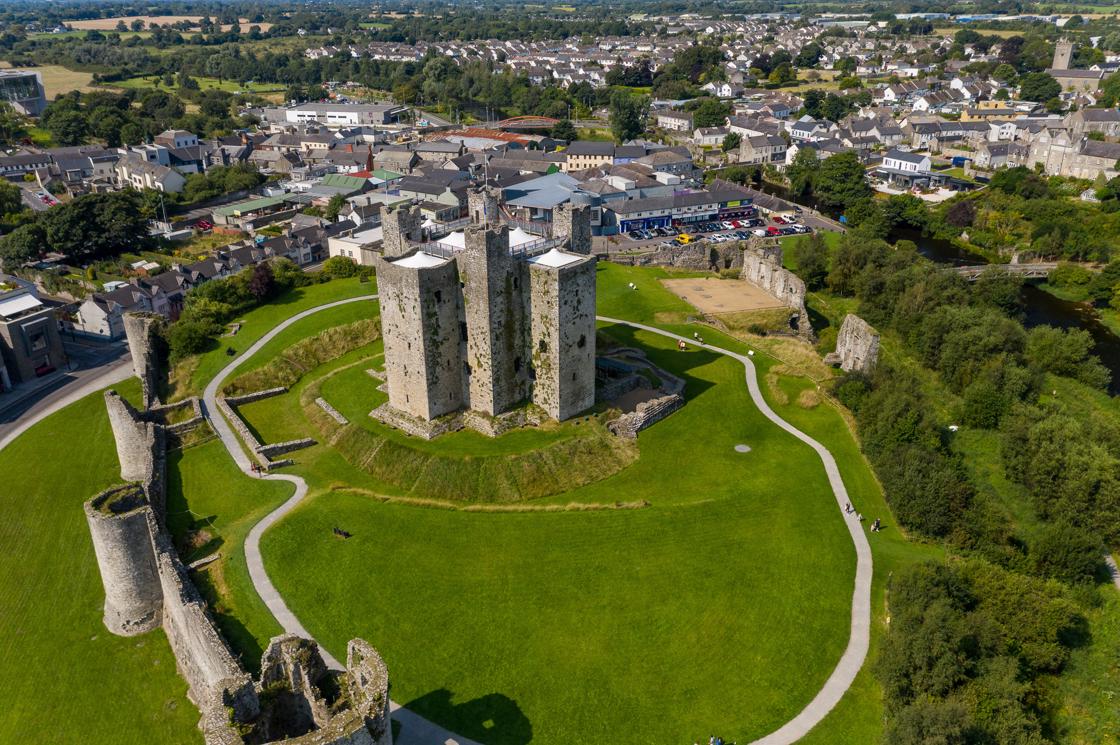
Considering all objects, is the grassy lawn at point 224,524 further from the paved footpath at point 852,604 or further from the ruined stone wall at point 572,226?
the ruined stone wall at point 572,226

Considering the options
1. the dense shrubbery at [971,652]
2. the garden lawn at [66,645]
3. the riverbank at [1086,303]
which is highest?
the dense shrubbery at [971,652]

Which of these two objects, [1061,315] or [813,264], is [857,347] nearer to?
[813,264]

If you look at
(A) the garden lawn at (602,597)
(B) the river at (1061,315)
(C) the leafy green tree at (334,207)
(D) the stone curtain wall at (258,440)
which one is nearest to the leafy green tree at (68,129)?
(C) the leafy green tree at (334,207)

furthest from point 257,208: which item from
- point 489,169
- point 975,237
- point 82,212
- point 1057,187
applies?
point 1057,187

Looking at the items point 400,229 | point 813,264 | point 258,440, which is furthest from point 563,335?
point 813,264

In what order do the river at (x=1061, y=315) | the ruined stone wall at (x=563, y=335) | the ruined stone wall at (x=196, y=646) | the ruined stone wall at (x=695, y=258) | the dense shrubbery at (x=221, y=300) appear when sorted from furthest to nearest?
the ruined stone wall at (x=695, y=258), the river at (x=1061, y=315), the dense shrubbery at (x=221, y=300), the ruined stone wall at (x=563, y=335), the ruined stone wall at (x=196, y=646)

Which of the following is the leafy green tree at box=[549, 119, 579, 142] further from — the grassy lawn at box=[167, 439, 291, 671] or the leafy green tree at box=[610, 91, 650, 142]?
the grassy lawn at box=[167, 439, 291, 671]
